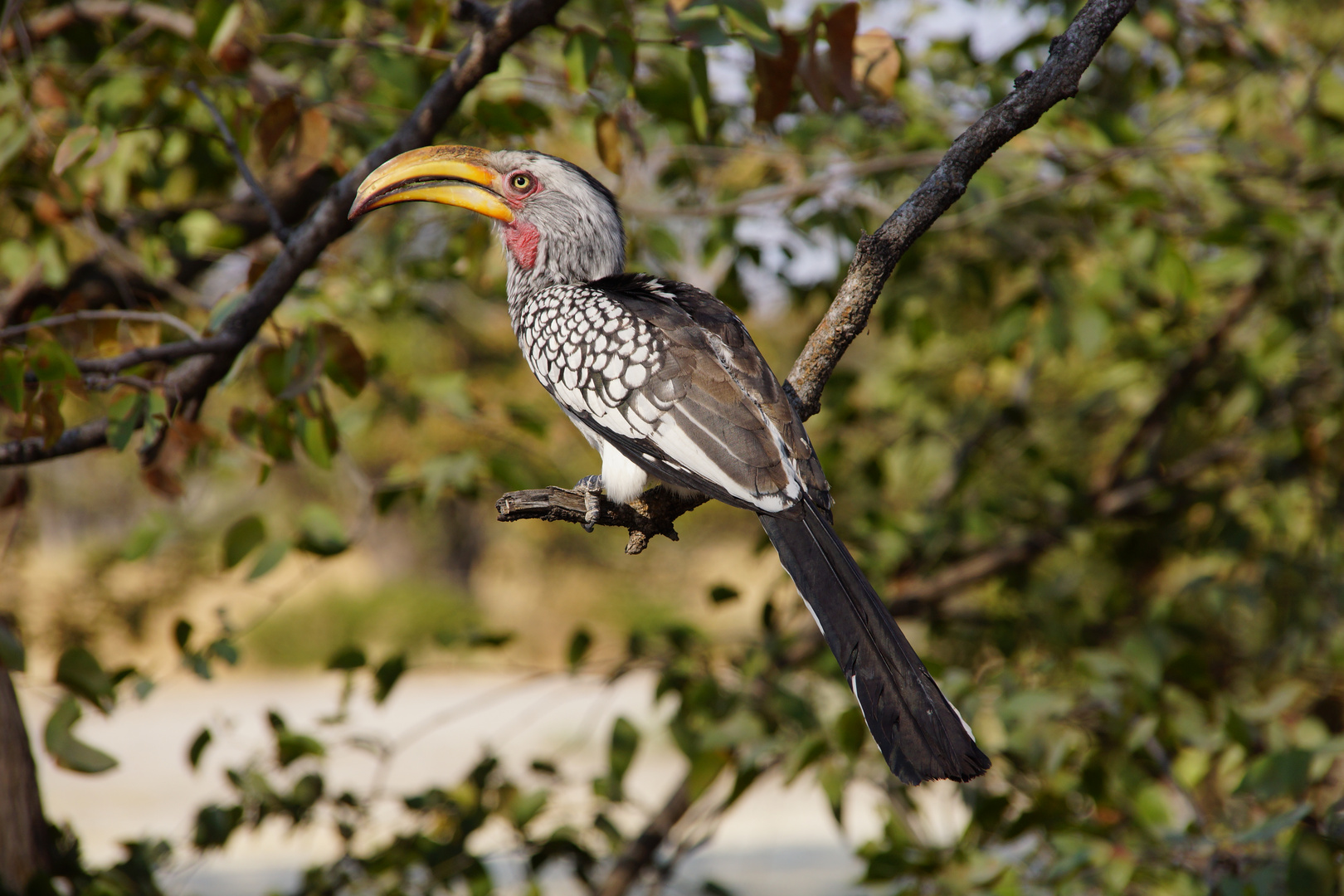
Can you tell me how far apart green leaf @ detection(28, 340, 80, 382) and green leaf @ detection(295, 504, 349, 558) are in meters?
0.93

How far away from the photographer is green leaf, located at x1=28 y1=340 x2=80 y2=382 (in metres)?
1.82

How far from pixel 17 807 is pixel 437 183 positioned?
1745 mm

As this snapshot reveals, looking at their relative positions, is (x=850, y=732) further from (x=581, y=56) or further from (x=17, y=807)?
(x=17, y=807)

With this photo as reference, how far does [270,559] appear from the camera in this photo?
2.64 m

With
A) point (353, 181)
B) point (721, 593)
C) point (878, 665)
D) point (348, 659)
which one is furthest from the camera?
point (721, 593)

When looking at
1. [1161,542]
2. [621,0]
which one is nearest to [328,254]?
[621,0]

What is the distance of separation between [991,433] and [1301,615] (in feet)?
3.81

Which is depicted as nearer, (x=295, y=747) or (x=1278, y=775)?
(x=1278, y=775)

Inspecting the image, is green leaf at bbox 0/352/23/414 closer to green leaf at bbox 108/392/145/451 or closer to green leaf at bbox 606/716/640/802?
green leaf at bbox 108/392/145/451

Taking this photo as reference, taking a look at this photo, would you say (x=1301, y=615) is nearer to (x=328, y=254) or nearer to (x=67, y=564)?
(x=328, y=254)

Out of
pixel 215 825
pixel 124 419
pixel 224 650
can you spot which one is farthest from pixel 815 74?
pixel 215 825

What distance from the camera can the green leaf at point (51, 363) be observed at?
5.98 ft

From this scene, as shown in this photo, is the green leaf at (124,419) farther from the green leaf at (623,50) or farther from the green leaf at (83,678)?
the green leaf at (623,50)

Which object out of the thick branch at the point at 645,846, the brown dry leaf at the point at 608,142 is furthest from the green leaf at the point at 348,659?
the brown dry leaf at the point at 608,142
